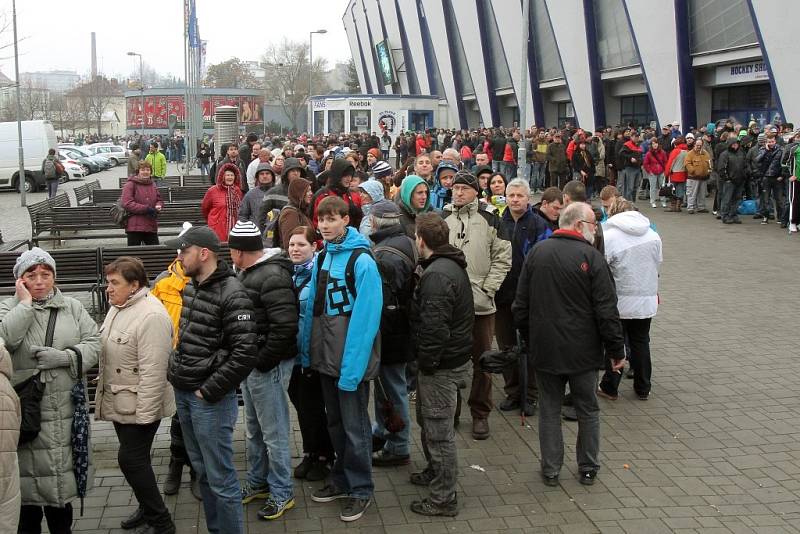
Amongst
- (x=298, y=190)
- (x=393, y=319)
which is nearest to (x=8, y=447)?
(x=393, y=319)

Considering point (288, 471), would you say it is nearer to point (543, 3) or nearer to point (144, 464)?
point (144, 464)

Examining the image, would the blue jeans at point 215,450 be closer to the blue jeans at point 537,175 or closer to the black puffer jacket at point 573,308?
the black puffer jacket at point 573,308

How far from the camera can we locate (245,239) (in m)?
4.93

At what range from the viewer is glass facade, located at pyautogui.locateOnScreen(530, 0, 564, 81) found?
37.4 metres

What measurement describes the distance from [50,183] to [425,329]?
24537 millimetres

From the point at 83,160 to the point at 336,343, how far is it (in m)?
43.4

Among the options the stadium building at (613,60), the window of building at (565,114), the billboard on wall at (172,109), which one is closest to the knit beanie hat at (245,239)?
the stadium building at (613,60)

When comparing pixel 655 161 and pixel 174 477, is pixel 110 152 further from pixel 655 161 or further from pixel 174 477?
pixel 174 477

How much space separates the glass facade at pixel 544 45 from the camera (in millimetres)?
37375

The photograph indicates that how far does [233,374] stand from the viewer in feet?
14.8

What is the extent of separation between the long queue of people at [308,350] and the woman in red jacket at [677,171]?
46.3 feet

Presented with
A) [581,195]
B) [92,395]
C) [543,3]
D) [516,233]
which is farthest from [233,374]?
[543,3]

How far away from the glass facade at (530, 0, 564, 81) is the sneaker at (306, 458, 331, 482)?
32.7m

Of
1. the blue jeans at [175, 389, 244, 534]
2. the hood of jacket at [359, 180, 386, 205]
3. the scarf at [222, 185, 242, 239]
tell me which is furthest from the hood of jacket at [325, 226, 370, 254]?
the scarf at [222, 185, 242, 239]
